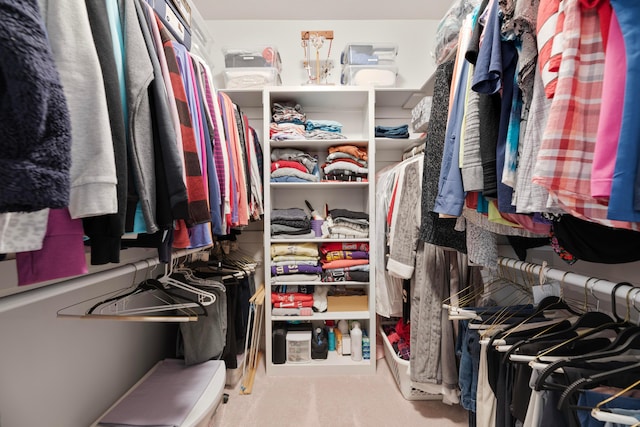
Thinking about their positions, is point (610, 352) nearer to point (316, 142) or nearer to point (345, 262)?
point (345, 262)

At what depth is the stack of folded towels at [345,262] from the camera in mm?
1978

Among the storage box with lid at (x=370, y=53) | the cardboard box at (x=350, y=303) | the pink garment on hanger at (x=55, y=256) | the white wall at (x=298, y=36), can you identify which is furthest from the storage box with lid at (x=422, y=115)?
the pink garment on hanger at (x=55, y=256)

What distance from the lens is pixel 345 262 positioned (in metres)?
2.00

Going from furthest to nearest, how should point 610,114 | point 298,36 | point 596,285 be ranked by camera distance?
1. point 298,36
2. point 596,285
3. point 610,114

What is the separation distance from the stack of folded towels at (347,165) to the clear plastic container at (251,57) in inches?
30.0

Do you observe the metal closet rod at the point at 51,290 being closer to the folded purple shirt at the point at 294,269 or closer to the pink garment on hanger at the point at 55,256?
the pink garment on hanger at the point at 55,256

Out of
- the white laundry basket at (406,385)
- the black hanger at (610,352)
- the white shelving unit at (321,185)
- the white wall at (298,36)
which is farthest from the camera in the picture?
the white wall at (298,36)

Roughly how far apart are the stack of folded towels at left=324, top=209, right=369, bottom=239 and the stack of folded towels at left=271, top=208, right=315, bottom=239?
0.15 meters

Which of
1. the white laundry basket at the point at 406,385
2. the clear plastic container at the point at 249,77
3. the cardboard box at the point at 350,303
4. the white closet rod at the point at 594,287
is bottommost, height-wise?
the white laundry basket at the point at 406,385

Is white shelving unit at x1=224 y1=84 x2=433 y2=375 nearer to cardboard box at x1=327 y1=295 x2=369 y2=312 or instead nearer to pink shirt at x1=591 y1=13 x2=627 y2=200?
cardboard box at x1=327 y1=295 x2=369 y2=312

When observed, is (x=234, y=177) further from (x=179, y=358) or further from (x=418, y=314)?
(x=418, y=314)

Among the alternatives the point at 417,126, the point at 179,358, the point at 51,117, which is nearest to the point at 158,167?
the point at 51,117

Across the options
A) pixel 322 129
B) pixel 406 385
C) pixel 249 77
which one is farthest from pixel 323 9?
pixel 406 385

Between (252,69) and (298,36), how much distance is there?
621mm
